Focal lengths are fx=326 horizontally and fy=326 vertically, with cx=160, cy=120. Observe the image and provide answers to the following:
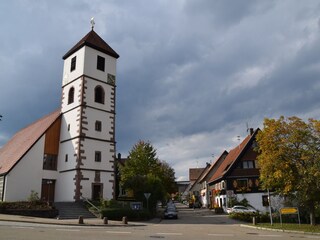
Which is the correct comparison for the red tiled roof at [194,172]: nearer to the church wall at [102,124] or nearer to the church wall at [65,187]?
the church wall at [102,124]

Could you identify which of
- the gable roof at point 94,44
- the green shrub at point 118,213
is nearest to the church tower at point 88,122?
the gable roof at point 94,44

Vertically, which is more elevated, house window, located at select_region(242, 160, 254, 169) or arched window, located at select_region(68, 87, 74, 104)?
arched window, located at select_region(68, 87, 74, 104)

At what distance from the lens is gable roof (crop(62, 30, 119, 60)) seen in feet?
128

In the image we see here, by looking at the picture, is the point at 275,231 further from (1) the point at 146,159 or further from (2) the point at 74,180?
(1) the point at 146,159

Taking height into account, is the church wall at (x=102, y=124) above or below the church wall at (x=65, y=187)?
above

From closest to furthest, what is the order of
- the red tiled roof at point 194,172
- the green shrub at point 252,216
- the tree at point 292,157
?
the tree at point 292,157 < the green shrub at point 252,216 < the red tiled roof at point 194,172

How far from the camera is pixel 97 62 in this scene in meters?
39.6

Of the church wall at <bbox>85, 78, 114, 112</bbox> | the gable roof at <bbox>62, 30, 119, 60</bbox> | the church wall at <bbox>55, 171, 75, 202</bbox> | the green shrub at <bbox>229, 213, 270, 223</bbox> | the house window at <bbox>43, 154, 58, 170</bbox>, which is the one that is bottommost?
the green shrub at <bbox>229, 213, 270, 223</bbox>

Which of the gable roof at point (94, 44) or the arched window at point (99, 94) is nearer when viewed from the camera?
the arched window at point (99, 94)

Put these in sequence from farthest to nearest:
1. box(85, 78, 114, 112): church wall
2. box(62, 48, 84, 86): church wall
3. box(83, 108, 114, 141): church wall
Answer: box(62, 48, 84, 86): church wall
box(85, 78, 114, 112): church wall
box(83, 108, 114, 141): church wall

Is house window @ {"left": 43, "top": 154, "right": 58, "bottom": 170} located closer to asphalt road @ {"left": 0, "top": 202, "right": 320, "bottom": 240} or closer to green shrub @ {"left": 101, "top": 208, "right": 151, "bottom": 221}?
green shrub @ {"left": 101, "top": 208, "right": 151, "bottom": 221}

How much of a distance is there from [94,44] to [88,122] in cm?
981

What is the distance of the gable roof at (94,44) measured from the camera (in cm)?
3909

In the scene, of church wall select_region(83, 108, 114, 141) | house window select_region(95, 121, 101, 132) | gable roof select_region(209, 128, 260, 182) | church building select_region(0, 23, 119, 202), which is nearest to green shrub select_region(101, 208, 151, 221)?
church building select_region(0, 23, 119, 202)
